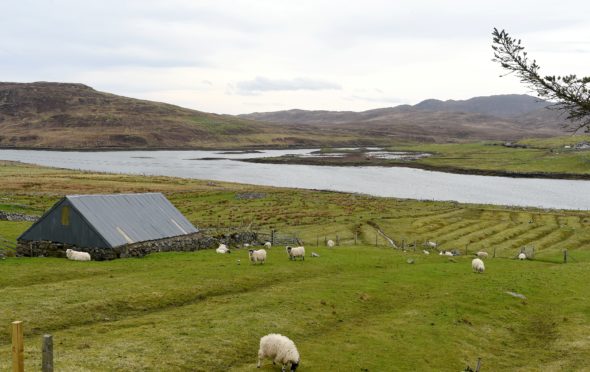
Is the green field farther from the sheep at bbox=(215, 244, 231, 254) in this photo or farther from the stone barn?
the stone barn

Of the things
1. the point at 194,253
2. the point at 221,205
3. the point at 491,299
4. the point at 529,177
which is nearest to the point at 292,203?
the point at 221,205

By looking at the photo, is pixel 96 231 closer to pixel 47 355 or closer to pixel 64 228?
pixel 64 228

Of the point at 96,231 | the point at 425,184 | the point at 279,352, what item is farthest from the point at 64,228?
the point at 425,184

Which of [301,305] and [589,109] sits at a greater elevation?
[589,109]

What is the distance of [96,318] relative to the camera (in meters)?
25.7

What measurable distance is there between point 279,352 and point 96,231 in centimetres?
2708

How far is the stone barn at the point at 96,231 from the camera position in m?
41.9

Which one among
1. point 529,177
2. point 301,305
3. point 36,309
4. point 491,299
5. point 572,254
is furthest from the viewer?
point 529,177

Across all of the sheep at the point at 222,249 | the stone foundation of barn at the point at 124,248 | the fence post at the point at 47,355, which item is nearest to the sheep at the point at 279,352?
the fence post at the point at 47,355

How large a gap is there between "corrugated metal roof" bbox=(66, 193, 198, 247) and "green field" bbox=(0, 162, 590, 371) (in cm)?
334

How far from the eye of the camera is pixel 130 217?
152 ft

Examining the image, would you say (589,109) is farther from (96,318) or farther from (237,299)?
(96,318)

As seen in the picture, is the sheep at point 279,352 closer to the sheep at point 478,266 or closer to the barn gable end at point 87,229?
the barn gable end at point 87,229

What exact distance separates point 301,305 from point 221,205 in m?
64.8
